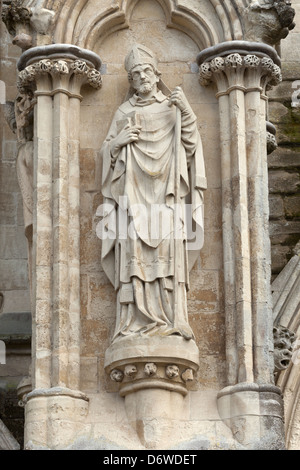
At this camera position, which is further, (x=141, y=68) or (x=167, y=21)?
(x=167, y=21)

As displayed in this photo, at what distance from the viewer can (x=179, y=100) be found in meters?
14.1

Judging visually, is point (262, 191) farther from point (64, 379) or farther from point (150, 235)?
point (64, 379)

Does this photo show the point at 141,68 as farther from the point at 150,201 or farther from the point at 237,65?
the point at 150,201

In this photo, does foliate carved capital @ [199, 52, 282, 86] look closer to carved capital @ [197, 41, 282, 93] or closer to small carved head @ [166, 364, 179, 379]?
carved capital @ [197, 41, 282, 93]

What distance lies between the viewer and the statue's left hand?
555 inches

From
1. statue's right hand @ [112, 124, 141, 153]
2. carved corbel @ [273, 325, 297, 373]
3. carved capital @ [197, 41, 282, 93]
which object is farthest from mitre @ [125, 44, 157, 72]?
carved corbel @ [273, 325, 297, 373]

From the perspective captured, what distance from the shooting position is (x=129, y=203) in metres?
13.8

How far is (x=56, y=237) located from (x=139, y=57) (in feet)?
5.47

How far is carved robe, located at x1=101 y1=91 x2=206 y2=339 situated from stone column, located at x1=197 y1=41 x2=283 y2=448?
0.29 metres

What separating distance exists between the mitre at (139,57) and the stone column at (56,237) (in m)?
0.26

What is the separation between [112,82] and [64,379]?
2.60 metres

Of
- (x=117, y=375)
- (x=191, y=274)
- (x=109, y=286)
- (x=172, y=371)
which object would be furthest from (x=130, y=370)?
(x=191, y=274)
